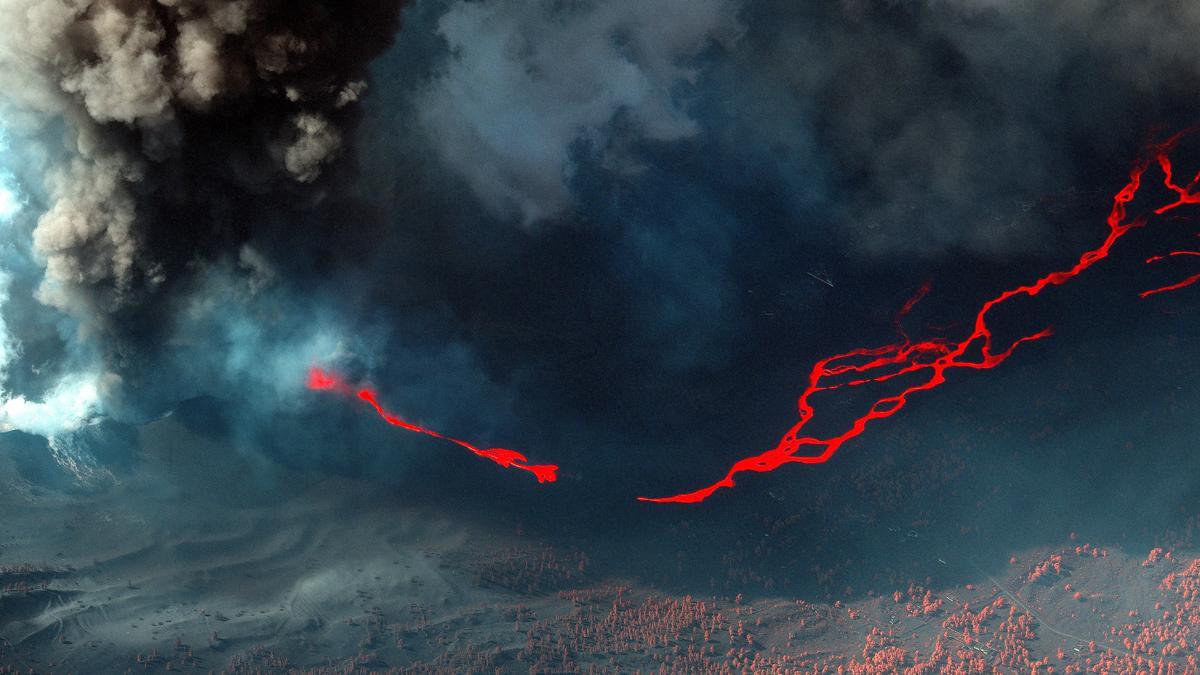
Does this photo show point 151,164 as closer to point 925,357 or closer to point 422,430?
Result: point 422,430

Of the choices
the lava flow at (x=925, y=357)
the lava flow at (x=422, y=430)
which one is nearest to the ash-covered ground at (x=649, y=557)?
the lava flow at (x=422, y=430)

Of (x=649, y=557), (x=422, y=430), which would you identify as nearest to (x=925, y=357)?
(x=649, y=557)

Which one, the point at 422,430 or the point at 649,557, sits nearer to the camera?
the point at 422,430

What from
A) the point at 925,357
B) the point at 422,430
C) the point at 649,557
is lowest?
the point at 649,557

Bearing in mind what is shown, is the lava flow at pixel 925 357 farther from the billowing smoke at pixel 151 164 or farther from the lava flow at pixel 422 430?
the billowing smoke at pixel 151 164

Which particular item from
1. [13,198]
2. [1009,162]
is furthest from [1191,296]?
[13,198]

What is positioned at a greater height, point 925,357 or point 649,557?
point 925,357
